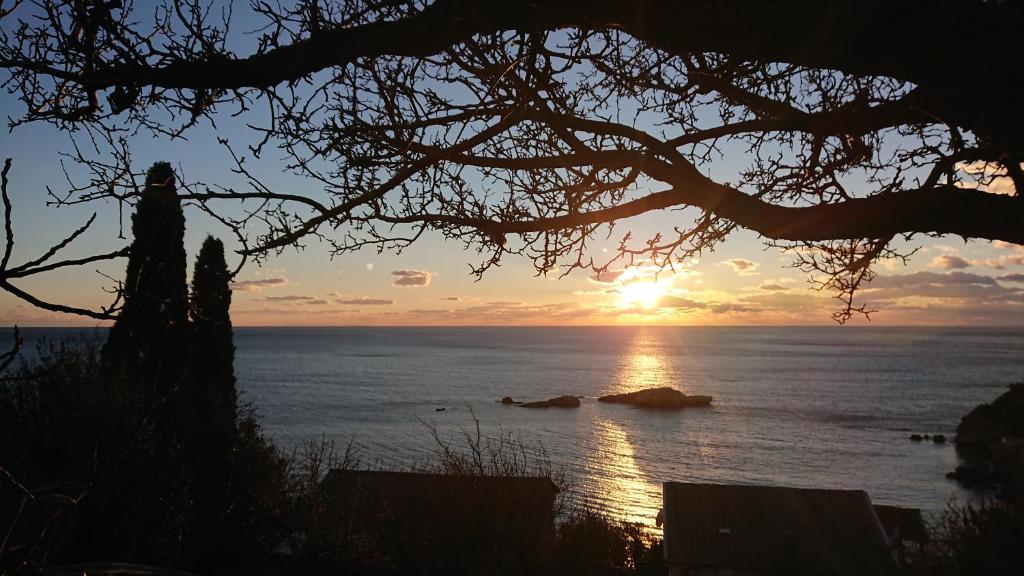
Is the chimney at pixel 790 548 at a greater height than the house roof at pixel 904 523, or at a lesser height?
greater

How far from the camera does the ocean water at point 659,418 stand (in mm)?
38844

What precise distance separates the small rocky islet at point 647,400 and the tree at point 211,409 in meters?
49.0

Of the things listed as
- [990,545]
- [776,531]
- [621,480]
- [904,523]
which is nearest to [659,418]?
[621,480]

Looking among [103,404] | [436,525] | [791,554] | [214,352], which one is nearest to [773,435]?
[791,554]

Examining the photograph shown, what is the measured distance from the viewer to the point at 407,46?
313cm

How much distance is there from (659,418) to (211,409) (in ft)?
174

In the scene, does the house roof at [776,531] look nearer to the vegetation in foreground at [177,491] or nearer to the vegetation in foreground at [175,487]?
the vegetation in foreground at [177,491]

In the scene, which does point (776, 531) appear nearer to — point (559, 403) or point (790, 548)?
point (790, 548)

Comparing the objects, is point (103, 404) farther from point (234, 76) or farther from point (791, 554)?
point (791, 554)

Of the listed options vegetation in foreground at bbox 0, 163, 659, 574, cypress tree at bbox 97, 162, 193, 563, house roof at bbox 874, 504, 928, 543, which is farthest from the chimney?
cypress tree at bbox 97, 162, 193, 563

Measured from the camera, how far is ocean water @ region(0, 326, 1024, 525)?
38844mm

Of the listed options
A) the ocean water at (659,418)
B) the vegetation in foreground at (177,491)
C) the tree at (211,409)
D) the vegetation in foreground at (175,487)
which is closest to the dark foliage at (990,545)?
the vegetation in foreground at (177,491)

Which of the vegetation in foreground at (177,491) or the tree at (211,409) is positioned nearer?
the vegetation in foreground at (177,491)

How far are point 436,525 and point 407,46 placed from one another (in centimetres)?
854
